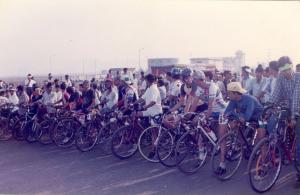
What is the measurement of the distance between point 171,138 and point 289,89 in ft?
7.49

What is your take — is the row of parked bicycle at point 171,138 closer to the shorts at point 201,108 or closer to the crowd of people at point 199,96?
the crowd of people at point 199,96

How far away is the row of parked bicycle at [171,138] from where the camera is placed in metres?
5.10

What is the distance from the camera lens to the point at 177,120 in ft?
20.7

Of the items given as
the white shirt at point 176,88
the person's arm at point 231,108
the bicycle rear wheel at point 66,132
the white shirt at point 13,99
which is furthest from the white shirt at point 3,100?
the person's arm at point 231,108

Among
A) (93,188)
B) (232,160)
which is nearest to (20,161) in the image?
(93,188)

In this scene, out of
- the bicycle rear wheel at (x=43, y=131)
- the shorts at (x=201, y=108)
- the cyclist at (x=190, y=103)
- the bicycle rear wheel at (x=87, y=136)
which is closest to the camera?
the cyclist at (x=190, y=103)

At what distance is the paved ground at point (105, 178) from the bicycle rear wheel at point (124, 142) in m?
0.17

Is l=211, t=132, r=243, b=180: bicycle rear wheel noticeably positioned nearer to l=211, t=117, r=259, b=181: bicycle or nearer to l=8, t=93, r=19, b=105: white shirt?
l=211, t=117, r=259, b=181: bicycle

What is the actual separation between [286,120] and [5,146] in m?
7.05

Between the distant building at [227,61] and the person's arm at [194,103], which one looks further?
the distant building at [227,61]

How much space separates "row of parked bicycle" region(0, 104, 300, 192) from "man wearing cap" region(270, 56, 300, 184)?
16 centimetres

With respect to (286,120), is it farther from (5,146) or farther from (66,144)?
(5,146)

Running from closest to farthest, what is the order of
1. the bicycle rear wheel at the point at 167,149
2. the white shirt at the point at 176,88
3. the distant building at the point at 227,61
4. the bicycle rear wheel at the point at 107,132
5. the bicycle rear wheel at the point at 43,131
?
the bicycle rear wheel at the point at 167,149, the bicycle rear wheel at the point at 107,132, the bicycle rear wheel at the point at 43,131, the white shirt at the point at 176,88, the distant building at the point at 227,61

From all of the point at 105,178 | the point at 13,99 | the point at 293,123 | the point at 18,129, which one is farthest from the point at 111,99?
the point at 293,123
